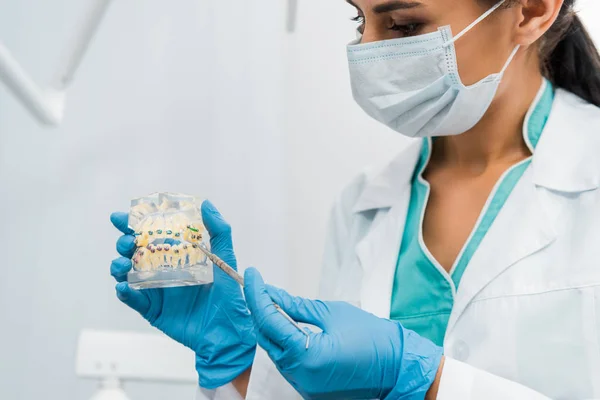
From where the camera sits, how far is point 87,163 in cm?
161

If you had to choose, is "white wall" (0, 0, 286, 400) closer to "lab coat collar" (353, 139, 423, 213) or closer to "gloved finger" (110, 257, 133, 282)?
"lab coat collar" (353, 139, 423, 213)

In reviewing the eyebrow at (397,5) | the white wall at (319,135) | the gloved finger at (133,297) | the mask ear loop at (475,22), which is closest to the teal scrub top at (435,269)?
the mask ear loop at (475,22)

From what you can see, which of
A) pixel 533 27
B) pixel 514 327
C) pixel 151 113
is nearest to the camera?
pixel 514 327

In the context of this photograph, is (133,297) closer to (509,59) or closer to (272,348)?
(272,348)

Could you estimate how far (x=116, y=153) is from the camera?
64.5 inches

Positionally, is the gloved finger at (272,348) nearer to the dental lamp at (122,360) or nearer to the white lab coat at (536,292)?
the white lab coat at (536,292)

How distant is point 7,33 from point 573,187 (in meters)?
1.19

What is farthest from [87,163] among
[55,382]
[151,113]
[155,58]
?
[55,382]

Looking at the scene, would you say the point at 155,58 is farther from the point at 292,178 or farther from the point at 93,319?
the point at 93,319

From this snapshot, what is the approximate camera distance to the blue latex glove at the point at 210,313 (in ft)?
3.67

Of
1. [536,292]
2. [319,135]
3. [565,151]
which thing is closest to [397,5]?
[565,151]

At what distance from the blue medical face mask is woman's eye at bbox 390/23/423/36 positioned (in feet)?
0.07

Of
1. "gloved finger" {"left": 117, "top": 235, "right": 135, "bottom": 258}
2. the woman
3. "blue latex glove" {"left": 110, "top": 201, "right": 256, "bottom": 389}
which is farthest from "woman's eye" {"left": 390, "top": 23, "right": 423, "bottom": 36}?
"gloved finger" {"left": 117, "top": 235, "right": 135, "bottom": 258}

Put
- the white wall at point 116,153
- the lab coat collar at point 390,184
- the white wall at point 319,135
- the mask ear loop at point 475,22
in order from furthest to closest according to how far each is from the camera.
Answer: the white wall at point 319,135, the white wall at point 116,153, the lab coat collar at point 390,184, the mask ear loop at point 475,22
